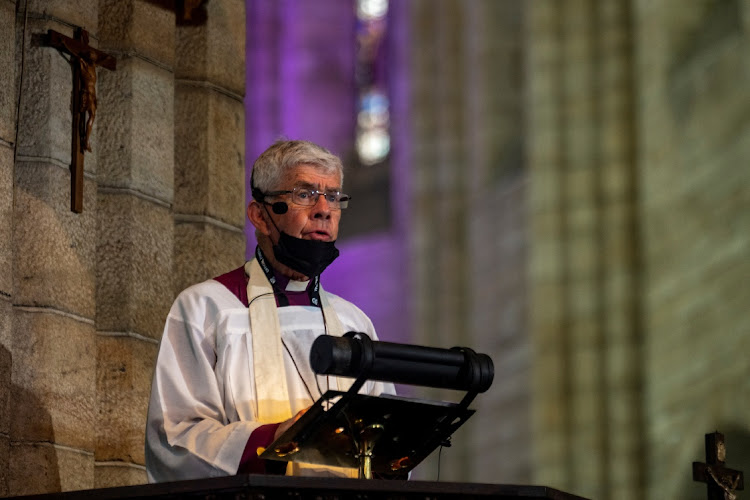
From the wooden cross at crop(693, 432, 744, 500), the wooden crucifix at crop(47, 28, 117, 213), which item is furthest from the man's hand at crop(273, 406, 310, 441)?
the wooden crucifix at crop(47, 28, 117, 213)

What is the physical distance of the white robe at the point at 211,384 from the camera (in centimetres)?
516

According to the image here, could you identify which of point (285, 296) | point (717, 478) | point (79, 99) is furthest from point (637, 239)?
point (285, 296)

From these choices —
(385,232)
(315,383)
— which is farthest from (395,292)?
(315,383)

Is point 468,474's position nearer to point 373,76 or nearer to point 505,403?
point 505,403

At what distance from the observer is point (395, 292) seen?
21234 mm

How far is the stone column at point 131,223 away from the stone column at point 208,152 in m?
0.14

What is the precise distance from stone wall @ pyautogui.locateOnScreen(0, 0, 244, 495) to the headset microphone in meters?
1.08

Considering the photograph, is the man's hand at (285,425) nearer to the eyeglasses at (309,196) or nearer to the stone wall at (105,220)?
the eyeglasses at (309,196)

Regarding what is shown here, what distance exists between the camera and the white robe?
16.9 feet

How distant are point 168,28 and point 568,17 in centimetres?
946

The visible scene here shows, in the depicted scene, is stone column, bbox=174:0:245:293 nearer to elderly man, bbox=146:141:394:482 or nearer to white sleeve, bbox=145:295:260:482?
elderly man, bbox=146:141:394:482

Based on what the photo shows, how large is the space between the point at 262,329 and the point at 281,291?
6.5 inches

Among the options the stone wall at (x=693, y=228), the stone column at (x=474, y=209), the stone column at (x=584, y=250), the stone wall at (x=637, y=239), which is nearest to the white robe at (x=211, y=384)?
the stone wall at (x=637, y=239)

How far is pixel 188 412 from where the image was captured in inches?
210
